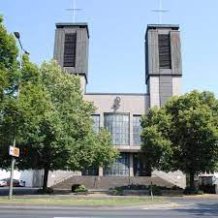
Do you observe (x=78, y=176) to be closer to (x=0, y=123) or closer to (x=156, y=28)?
(x=156, y=28)

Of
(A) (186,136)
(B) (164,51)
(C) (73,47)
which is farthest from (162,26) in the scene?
(A) (186,136)

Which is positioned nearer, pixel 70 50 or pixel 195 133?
pixel 195 133

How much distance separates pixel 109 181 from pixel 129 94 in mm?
17978

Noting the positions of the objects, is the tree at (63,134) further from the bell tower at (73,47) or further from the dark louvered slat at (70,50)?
the dark louvered slat at (70,50)

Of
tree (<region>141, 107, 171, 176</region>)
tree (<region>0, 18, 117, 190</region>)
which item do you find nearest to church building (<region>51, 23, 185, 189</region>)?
tree (<region>141, 107, 171, 176</region>)

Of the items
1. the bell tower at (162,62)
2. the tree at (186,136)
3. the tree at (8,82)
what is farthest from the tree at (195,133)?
the bell tower at (162,62)

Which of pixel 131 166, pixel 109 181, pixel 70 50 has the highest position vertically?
pixel 70 50

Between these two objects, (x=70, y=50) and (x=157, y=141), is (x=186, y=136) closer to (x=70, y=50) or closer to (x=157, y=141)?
(x=157, y=141)

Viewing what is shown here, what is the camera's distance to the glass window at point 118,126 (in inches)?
2950

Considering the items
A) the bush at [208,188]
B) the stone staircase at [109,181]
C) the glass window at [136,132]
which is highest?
the glass window at [136,132]

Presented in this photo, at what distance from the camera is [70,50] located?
81688 millimetres

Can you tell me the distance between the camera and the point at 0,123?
93.7 ft

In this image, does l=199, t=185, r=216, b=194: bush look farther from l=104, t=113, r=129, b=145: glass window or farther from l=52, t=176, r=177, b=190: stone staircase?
l=104, t=113, r=129, b=145: glass window

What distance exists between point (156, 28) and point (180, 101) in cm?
3636
